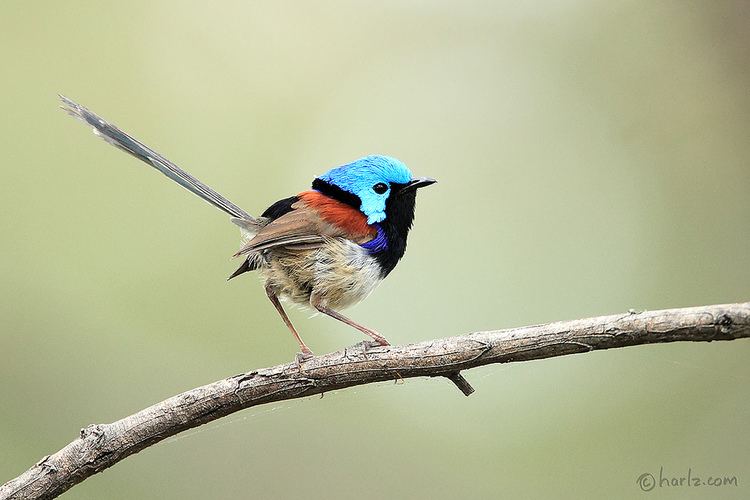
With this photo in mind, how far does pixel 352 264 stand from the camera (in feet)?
12.3

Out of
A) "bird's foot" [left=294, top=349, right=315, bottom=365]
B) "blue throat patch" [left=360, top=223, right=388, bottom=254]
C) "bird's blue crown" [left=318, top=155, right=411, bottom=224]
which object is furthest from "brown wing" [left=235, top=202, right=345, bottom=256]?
"bird's foot" [left=294, top=349, right=315, bottom=365]

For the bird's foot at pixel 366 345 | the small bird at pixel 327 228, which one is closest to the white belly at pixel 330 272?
the small bird at pixel 327 228

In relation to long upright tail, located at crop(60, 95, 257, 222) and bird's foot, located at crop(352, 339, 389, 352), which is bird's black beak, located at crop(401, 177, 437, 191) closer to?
long upright tail, located at crop(60, 95, 257, 222)

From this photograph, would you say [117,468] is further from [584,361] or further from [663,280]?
[663,280]

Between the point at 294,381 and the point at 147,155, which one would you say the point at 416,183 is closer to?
the point at 147,155

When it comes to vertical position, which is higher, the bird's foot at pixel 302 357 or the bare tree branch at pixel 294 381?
the bird's foot at pixel 302 357

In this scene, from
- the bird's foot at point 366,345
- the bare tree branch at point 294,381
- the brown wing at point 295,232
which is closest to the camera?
the bare tree branch at point 294,381

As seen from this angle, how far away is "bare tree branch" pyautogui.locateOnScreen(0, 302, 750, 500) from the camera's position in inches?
99.9

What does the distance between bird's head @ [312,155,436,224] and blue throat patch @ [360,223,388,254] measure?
8 cm

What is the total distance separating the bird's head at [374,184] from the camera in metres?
3.94

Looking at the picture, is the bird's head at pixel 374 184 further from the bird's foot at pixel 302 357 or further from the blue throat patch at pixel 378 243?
the bird's foot at pixel 302 357

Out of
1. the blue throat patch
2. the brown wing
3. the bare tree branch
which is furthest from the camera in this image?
the blue throat patch

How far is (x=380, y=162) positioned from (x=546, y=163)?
4397 mm

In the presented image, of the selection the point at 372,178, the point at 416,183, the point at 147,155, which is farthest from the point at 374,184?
the point at 147,155
